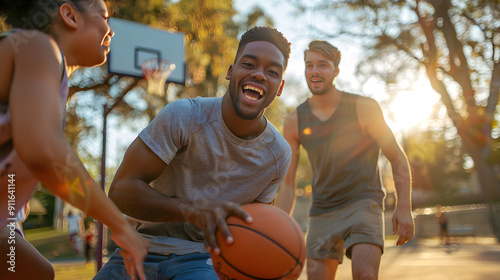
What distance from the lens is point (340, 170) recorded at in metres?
4.63

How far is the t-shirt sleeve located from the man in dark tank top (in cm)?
212

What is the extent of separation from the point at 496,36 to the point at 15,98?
20.4 metres

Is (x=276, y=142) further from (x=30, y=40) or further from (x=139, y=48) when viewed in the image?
(x=139, y=48)

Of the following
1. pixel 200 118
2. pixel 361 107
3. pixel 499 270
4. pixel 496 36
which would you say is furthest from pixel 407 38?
pixel 200 118

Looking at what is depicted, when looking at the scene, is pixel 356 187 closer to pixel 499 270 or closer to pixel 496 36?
pixel 499 270

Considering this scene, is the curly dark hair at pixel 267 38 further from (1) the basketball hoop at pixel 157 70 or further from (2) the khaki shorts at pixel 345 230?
(1) the basketball hoop at pixel 157 70

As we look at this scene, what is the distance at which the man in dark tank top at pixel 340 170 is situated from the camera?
4281 millimetres

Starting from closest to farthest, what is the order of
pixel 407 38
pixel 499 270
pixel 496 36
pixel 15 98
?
pixel 15 98 < pixel 499 270 < pixel 496 36 < pixel 407 38

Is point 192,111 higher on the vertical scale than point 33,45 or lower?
lower

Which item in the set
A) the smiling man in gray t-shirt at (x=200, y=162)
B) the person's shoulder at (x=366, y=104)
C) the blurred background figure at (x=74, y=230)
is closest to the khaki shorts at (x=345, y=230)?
the person's shoulder at (x=366, y=104)

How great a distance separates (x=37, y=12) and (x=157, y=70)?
35.2ft

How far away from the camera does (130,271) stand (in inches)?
80.2

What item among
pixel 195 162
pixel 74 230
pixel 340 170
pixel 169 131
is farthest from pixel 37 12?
pixel 74 230

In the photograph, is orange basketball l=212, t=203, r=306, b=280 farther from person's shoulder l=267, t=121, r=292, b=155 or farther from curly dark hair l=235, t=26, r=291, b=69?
curly dark hair l=235, t=26, r=291, b=69
